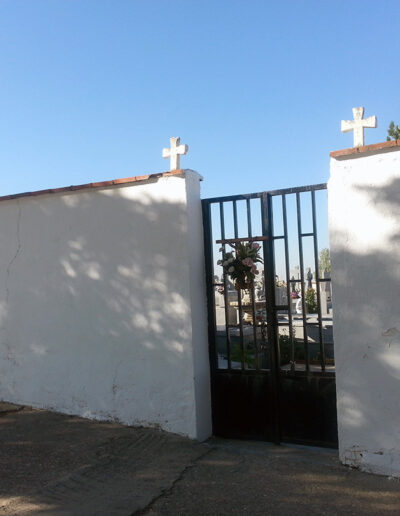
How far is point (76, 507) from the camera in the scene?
3.78 meters

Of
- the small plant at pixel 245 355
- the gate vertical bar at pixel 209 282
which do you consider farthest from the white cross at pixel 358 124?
the small plant at pixel 245 355

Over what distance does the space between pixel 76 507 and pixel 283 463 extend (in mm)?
1935

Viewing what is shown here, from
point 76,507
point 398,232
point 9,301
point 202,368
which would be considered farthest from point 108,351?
point 398,232

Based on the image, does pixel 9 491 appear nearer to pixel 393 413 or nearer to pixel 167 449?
pixel 167 449

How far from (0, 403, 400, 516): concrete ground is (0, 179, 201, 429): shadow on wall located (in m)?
0.49

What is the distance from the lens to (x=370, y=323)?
4.47 m

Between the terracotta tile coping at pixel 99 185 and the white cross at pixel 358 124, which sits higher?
the white cross at pixel 358 124

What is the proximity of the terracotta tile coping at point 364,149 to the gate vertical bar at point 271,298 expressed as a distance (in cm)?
90

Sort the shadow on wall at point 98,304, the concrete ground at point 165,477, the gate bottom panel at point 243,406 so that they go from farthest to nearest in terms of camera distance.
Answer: the shadow on wall at point 98,304 → the gate bottom panel at point 243,406 → the concrete ground at point 165,477

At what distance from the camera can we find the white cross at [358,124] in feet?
15.1

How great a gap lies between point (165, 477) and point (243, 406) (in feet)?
4.42

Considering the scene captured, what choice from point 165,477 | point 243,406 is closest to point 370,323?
point 243,406

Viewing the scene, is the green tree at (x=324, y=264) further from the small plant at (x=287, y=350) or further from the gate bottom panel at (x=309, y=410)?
the gate bottom panel at (x=309, y=410)

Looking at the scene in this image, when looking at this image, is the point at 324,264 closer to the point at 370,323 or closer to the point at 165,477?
the point at 370,323
